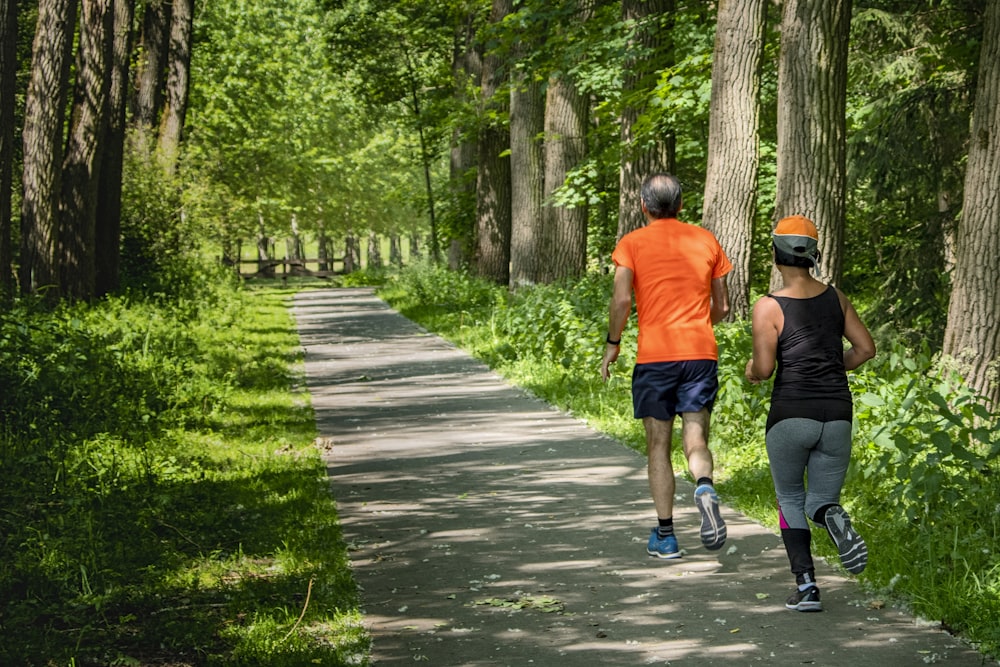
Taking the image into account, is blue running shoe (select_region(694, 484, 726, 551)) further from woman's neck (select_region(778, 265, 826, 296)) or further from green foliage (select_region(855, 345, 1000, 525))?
woman's neck (select_region(778, 265, 826, 296))

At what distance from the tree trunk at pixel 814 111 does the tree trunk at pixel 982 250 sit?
1500 mm

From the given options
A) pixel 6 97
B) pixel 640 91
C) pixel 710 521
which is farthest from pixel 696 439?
pixel 640 91

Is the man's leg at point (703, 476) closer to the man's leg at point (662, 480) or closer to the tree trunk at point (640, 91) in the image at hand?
the man's leg at point (662, 480)

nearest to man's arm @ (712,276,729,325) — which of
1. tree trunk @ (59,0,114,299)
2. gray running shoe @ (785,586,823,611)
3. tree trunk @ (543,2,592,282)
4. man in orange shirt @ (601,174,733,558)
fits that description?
man in orange shirt @ (601,174,733,558)

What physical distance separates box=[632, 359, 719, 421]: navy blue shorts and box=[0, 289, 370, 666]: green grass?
188cm

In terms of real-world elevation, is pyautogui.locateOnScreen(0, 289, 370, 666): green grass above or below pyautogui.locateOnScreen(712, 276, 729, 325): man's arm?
below

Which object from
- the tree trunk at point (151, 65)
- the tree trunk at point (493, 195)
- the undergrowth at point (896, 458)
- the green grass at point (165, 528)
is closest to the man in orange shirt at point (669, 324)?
the undergrowth at point (896, 458)

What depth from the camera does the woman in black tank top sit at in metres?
5.64

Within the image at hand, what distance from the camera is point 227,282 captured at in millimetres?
33375

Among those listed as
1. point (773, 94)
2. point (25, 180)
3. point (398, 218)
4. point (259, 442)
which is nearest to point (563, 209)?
point (773, 94)

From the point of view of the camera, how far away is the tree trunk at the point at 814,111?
10719 millimetres

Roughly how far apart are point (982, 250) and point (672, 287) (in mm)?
3718

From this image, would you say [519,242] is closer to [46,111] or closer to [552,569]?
[46,111]

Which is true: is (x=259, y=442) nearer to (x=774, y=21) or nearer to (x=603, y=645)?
(x=603, y=645)
